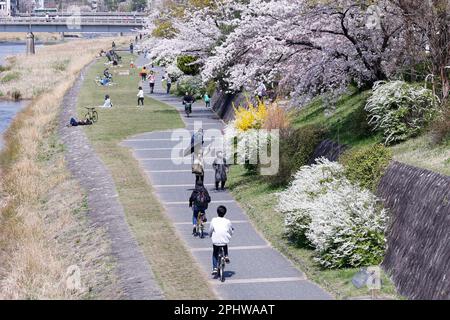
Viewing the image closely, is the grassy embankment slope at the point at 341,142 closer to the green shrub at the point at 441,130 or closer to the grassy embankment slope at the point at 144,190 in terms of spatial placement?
the green shrub at the point at 441,130

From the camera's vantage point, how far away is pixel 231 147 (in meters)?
30.8

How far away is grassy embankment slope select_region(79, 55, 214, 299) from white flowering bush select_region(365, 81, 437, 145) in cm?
553

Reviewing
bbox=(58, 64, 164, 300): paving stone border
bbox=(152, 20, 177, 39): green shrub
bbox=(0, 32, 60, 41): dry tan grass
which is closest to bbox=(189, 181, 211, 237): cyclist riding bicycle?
bbox=(58, 64, 164, 300): paving stone border

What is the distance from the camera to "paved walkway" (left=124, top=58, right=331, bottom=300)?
1672 centimetres

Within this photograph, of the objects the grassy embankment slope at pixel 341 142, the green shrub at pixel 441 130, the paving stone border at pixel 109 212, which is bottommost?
the paving stone border at pixel 109 212

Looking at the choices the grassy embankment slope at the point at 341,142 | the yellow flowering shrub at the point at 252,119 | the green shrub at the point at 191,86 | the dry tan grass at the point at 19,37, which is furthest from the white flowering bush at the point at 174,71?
the dry tan grass at the point at 19,37

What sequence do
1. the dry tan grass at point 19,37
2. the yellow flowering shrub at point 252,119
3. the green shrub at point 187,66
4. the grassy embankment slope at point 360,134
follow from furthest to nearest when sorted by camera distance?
the dry tan grass at point 19,37 → the green shrub at point 187,66 → the yellow flowering shrub at point 252,119 → the grassy embankment slope at point 360,134

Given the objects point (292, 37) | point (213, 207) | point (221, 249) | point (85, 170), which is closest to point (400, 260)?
point (221, 249)

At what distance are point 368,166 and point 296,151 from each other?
6.23 m

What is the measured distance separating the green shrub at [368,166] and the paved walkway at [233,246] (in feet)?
7.66

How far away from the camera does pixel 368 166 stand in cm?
2028

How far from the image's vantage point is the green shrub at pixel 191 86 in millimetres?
55188

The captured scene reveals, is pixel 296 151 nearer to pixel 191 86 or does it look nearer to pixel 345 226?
pixel 345 226

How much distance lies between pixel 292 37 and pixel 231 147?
5.78m
